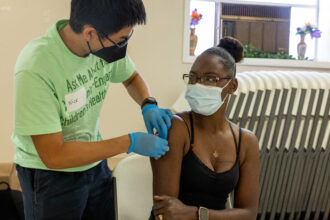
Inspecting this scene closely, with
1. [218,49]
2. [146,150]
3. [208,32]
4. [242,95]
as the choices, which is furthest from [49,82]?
[208,32]

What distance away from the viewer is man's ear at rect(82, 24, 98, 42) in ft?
3.80

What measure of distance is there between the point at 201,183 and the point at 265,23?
9.90ft

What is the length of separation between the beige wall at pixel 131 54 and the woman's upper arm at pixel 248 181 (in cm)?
215

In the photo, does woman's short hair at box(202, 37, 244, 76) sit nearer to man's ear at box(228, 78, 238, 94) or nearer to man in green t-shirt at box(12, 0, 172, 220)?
man's ear at box(228, 78, 238, 94)

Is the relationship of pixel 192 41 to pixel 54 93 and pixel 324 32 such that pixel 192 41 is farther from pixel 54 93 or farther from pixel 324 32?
pixel 54 93

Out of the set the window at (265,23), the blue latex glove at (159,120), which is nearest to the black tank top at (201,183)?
the blue latex glove at (159,120)

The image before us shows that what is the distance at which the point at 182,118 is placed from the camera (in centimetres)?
138

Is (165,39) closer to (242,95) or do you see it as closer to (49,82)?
(242,95)

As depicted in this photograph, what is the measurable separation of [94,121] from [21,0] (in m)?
2.35

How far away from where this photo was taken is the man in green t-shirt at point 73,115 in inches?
43.5

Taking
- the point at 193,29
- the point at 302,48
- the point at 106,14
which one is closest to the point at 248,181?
the point at 106,14

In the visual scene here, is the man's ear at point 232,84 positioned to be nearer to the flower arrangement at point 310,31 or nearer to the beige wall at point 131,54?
the beige wall at point 131,54

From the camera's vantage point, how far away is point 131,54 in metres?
3.42

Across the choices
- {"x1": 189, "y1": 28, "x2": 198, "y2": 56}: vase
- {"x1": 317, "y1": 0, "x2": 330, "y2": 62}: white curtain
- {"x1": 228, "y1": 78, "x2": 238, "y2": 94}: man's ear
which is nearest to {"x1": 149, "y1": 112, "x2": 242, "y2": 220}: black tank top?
{"x1": 228, "y1": 78, "x2": 238, "y2": 94}: man's ear
